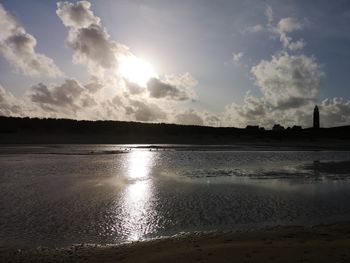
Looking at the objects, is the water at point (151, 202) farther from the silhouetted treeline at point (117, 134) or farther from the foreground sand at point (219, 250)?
the silhouetted treeline at point (117, 134)

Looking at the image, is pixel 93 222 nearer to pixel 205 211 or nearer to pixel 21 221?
pixel 21 221

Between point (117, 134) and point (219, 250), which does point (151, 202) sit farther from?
point (117, 134)

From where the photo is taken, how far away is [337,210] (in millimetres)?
12422

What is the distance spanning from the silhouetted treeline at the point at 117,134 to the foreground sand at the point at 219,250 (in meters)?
53.1

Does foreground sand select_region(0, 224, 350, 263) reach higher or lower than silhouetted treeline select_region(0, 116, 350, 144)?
lower

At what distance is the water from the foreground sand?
30.2 inches

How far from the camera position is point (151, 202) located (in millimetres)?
13633

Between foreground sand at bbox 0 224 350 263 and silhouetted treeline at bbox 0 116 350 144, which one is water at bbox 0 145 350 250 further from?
silhouetted treeline at bbox 0 116 350 144

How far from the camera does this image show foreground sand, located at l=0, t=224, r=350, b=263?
24.3 feet

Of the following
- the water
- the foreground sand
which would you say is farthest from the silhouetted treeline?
the foreground sand

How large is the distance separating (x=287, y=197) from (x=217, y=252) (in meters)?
7.52

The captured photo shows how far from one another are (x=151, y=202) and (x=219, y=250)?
594 centimetres

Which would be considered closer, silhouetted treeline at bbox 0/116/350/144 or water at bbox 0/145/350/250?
water at bbox 0/145/350/250

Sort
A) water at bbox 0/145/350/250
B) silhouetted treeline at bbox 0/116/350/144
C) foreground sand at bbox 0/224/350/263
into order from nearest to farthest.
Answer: foreground sand at bbox 0/224/350/263 < water at bbox 0/145/350/250 < silhouetted treeline at bbox 0/116/350/144
